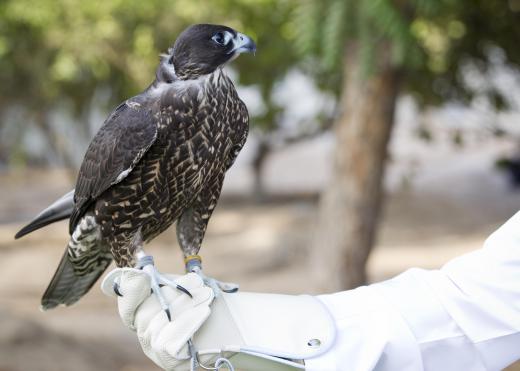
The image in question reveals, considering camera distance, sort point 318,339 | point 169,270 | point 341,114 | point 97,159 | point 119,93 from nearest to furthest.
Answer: point 318,339 → point 97,159 → point 341,114 → point 169,270 → point 119,93

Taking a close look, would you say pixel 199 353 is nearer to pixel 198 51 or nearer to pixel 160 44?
pixel 198 51

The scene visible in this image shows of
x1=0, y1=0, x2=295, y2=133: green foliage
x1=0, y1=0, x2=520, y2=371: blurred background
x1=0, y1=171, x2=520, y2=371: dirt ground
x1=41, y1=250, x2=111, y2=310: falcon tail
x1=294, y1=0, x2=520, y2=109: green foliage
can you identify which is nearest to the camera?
x1=41, y1=250, x2=111, y2=310: falcon tail

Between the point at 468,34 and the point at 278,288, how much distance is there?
9.31 ft

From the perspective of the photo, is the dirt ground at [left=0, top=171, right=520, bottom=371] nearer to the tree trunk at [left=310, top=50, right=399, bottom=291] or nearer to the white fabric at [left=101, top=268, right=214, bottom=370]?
the tree trunk at [left=310, top=50, right=399, bottom=291]

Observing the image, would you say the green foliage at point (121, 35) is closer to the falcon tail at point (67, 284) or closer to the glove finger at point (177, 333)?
the falcon tail at point (67, 284)

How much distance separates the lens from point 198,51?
4.89ft

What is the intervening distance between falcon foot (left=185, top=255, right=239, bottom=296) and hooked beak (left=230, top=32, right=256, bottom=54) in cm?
49

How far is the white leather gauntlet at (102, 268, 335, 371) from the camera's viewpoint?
1424 mm

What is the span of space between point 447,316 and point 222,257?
7.05 m

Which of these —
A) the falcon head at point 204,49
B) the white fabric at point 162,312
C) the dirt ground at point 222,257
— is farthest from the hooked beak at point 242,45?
the dirt ground at point 222,257

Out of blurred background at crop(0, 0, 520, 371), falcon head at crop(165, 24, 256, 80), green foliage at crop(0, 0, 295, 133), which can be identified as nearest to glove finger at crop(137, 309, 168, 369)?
falcon head at crop(165, 24, 256, 80)

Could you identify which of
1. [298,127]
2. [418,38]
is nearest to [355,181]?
[418,38]

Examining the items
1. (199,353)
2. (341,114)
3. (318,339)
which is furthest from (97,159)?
(341,114)

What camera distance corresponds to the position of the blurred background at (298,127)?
4.52 meters
